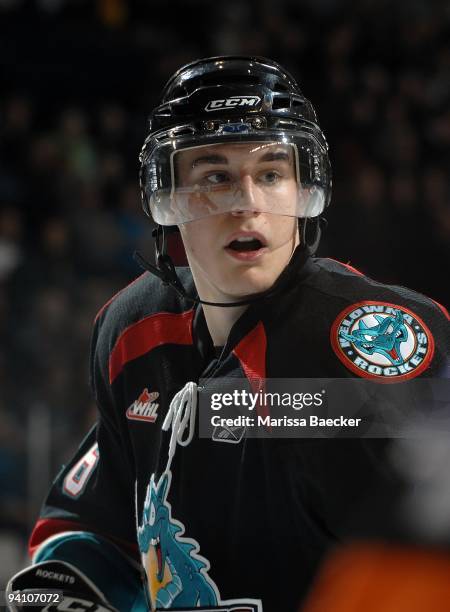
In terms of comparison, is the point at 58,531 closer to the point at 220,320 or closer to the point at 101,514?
the point at 101,514

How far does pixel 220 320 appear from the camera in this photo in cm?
163

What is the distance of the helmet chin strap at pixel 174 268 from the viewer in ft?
5.03

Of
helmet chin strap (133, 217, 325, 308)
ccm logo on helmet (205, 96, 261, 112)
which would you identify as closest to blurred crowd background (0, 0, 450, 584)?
helmet chin strap (133, 217, 325, 308)

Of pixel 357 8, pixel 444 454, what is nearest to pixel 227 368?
pixel 444 454

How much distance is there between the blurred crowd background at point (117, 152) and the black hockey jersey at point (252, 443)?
A: 851 millimetres

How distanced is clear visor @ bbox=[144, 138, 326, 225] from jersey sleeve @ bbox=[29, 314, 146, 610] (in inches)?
13.4

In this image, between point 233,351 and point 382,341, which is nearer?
point 382,341

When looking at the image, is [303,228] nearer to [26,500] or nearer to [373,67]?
[26,500]

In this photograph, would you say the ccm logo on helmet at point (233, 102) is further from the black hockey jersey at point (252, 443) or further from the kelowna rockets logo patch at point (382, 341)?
the kelowna rockets logo patch at point (382, 341)

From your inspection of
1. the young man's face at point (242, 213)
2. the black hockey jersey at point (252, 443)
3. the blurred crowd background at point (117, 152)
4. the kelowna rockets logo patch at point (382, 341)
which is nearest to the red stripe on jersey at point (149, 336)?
the black hockey jersey at point (252, 443)

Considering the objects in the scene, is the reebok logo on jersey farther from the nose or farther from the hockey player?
the nose

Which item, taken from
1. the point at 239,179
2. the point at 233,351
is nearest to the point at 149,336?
the point at 233,351

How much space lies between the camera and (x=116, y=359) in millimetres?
1756

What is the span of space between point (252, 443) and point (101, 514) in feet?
1.64
